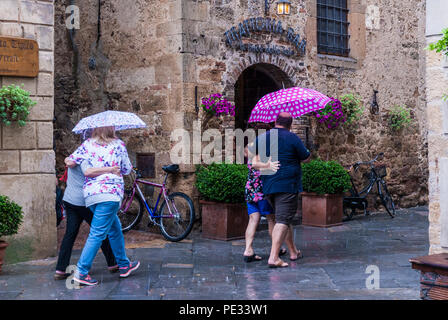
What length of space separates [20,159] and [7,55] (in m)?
1.20

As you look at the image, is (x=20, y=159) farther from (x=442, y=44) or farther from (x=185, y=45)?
(x=442, y=44)

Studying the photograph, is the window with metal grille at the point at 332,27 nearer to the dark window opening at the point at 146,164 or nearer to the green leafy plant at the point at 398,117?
the green leafy plant at the point at 398,117

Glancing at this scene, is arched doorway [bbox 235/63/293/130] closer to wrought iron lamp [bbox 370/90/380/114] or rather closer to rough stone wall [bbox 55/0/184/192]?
rough stone wall [bbox 55/0/184/192]

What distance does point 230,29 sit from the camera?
9227mm

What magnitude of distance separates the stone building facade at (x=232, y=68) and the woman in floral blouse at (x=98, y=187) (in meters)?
3.08

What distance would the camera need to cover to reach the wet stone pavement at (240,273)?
521 cm

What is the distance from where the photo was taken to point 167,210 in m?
8.50

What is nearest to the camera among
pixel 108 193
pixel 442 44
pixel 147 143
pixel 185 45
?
pixel 442 44

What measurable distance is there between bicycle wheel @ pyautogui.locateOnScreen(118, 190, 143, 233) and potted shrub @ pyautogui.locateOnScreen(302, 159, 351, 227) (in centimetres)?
283

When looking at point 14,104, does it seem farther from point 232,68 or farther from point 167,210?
point 232,68

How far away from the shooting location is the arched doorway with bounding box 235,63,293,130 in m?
10.2

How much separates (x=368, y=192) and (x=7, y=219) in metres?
6.95

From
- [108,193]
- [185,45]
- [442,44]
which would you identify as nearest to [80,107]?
[185,45]

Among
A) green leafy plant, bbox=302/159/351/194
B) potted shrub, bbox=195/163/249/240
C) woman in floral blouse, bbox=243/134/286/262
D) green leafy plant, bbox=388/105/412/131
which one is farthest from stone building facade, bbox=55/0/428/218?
woman in floral blouse, bbox=243/134/286/262
